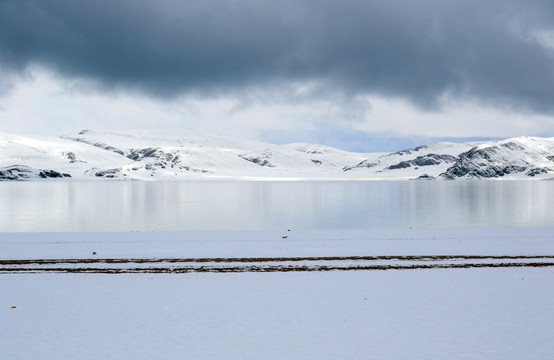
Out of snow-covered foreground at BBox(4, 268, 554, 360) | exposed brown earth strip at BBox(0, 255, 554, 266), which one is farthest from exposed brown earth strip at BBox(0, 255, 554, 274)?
snow-covered foreground at BBox(4, 268, 554, 360)

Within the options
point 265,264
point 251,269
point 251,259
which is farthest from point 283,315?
point 251,259

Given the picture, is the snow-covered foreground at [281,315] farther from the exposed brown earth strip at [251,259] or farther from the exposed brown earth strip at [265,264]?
the exposed brown earth strip at [251,259]

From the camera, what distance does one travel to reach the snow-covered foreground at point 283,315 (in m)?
11.9

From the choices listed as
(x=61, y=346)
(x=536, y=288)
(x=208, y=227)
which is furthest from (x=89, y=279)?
(x=208, y=227)

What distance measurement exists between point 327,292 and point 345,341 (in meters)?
4.93

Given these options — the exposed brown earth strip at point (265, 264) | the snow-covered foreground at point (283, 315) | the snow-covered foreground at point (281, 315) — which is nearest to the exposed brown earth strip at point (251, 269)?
the exposed brown earth strip at point (265, 264)

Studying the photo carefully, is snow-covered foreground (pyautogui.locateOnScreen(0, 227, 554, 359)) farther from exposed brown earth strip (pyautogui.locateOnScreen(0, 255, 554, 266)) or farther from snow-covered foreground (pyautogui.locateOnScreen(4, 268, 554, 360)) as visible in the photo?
exposed brown earth strip (pyautogui.locateOnScreen(0, 255, 554, 266))

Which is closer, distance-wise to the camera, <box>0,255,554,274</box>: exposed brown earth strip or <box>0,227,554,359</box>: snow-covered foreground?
<box>0,227,554,359</box>: snow-covered foreground

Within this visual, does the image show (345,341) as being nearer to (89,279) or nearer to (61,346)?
(61,346)

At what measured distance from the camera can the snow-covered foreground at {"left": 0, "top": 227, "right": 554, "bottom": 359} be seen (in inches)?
470

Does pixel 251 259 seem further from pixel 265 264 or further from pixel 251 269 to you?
pixel 251 269

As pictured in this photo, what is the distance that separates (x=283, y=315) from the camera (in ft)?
48.2

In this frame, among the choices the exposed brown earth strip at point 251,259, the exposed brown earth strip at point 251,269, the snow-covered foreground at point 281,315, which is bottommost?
the snow-covered foreground at point 281,315

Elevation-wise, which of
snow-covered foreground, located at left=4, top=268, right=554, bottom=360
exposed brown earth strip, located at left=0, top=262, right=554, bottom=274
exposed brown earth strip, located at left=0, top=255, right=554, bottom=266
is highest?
exposed brown earth strip, located at left=0, top=255, right=554, bottom=266
